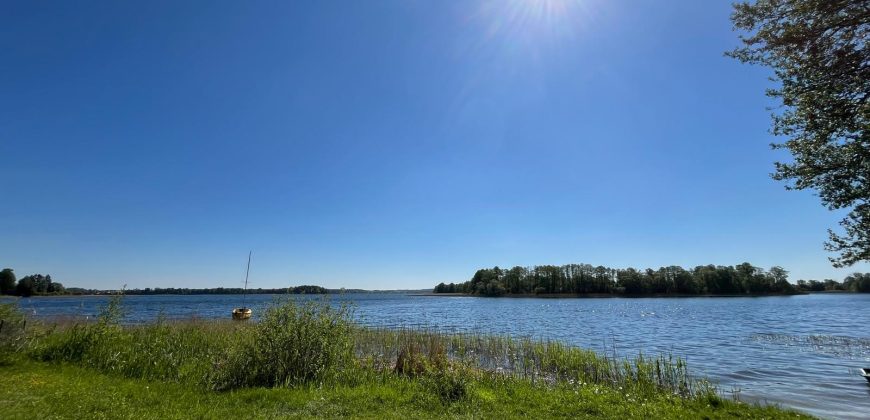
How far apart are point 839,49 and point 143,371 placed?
2029cm

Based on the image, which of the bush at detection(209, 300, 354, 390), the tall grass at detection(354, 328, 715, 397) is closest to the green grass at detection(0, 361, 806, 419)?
the bush at detection(209, 300, 354, 390)

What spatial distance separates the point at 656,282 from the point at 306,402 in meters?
141

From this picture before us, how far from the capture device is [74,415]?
7.06 m

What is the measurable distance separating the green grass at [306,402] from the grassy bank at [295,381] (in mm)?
34

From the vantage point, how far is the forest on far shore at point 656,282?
121312 mm

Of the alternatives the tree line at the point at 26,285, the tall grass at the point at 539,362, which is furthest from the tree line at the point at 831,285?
the tree line at the point at 26,285

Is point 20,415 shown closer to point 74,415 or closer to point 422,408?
point 74,415

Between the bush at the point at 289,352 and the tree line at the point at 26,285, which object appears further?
the tree line at the point at 26,285

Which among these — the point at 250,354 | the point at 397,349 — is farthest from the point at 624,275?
the point at 250,354

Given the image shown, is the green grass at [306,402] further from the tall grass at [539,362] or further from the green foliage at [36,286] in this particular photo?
the green foliage at [36,286]

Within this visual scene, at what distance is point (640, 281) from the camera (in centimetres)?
12900

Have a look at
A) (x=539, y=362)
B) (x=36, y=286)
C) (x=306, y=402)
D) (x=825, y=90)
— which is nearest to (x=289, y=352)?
(x=306, y=402)

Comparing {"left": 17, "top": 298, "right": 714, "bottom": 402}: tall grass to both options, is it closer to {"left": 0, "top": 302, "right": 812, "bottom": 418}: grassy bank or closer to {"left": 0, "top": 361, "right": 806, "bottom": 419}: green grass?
{"left": 0, "top": 302, "right": 812, "bottom": 418}: grassy bank

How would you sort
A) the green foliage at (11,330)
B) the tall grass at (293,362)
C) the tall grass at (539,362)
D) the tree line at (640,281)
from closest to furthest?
1. the tall grass at (293,362)
2. the green foliage at (11,330)
3. the tall grass at (539,362)
4. the tree line at (640,281)
